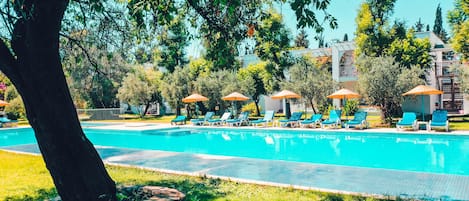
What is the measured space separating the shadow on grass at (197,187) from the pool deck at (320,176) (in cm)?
66

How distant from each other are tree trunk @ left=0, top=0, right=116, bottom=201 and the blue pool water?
7.90 m

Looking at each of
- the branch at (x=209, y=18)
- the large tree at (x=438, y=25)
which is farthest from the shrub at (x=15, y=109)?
the large tree at (x=438, y=25)

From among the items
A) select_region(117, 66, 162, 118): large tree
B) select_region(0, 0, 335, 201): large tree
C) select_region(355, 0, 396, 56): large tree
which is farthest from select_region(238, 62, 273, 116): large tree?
select_region(0, 0, 335, 201): large tree

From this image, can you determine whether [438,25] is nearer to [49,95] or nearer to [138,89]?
[138,89]

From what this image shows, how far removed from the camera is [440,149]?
12.5 metres

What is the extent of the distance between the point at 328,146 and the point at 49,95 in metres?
11.9

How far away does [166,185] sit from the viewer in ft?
21.1

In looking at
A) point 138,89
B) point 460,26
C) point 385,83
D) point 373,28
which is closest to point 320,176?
point 385,83

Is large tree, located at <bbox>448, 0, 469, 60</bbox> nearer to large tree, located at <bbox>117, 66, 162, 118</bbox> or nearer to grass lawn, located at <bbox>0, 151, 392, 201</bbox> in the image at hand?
grass lawn, located at <bbox>0, 151, 392, 201</bbox>

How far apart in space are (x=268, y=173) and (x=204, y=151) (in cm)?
597

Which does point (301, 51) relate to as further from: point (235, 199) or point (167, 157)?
point (235, 199)

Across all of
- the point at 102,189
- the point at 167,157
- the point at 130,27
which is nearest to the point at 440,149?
the point at 167,157

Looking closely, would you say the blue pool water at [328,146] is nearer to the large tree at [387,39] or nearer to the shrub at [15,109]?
the large tree at [387,39]

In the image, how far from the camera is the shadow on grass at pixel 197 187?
5.58 metres
